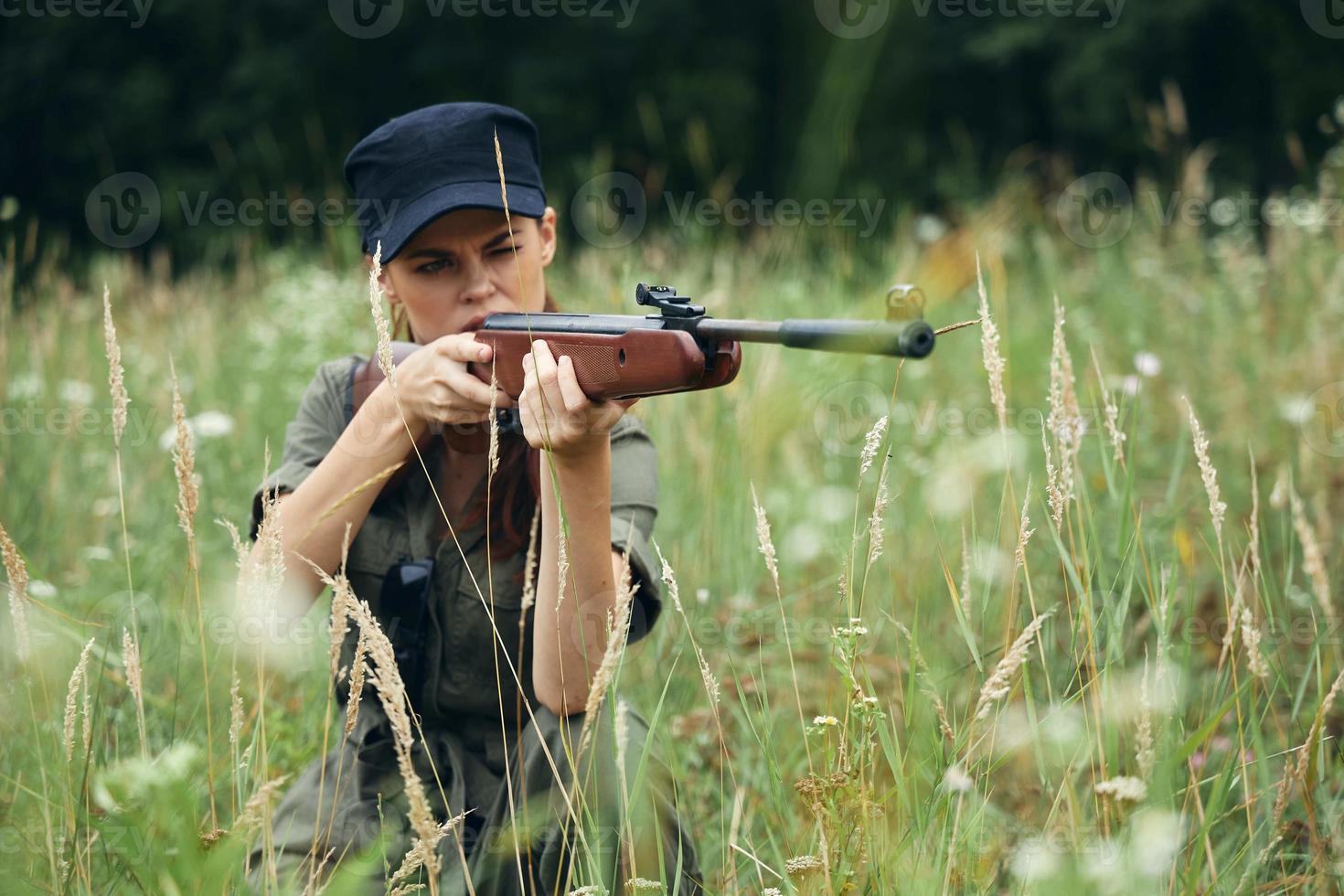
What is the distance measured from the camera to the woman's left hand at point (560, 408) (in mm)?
1351

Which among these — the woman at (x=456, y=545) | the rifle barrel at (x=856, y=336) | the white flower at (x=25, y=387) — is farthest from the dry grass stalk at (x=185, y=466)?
the white flower at (x=25, y=387)

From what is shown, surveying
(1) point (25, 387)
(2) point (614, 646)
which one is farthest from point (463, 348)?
(1) point (25, 387)

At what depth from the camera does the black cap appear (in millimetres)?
1706

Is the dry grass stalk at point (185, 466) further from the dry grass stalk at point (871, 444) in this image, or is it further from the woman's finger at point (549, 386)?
the dry grass stalk at point (871, 444)

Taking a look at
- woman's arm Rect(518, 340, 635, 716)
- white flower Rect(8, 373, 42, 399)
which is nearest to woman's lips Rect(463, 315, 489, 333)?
woman's arm Rect(518, 340, 635, 716)

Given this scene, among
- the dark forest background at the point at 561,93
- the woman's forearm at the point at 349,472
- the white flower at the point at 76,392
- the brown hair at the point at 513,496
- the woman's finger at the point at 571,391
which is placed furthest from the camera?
the dark forest background at the point at 561,93

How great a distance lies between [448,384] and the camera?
152 cm

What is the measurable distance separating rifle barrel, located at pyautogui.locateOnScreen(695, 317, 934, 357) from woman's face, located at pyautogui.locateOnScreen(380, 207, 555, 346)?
2.31ft

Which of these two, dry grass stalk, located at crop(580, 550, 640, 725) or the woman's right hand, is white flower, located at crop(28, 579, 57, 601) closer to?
the woman's right hand

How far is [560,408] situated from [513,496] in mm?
402

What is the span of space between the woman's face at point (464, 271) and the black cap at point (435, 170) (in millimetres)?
32

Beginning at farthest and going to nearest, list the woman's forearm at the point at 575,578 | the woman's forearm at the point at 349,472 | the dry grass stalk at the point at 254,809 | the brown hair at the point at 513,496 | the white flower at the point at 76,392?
the white flower at the point at 76,392 → the brown hair at the point at 513,496 → the woman's forearm at the point at 349,472 → the woman's forearm at the point at 575,578 → the dry grass stalk at the point at 254,809

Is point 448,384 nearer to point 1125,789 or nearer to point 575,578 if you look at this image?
point 575,578

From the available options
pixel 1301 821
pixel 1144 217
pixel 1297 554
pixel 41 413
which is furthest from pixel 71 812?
pixel 1144 217
